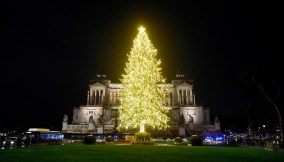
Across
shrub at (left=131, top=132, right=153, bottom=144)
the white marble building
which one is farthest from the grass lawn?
the white marble building

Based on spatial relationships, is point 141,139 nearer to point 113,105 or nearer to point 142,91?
point 142,91

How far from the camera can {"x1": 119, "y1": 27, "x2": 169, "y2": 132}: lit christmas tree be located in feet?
120

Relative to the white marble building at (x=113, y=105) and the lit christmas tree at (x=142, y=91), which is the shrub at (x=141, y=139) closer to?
the lit christmas tree at (x=142, y=91)

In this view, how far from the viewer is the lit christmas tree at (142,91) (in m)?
36.6

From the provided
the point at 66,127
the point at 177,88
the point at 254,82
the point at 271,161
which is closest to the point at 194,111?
the point at 177,88

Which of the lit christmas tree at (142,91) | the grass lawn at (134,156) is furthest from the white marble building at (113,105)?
the grass lawn at (134,156)

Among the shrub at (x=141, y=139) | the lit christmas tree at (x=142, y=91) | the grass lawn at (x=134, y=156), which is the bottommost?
the grass lawn at (x=134, y=156)

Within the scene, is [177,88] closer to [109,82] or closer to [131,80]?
[109,82]

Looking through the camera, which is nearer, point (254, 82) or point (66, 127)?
point (254, 82)

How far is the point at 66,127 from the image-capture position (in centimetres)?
8938

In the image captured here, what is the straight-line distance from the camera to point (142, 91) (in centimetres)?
3678

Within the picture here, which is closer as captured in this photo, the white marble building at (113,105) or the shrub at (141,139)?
the shrub at (141,139)

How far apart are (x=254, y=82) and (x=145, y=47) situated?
19477 mm

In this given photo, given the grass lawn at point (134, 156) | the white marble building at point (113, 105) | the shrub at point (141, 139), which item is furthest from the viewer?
the white marble building at point (113, 105)
